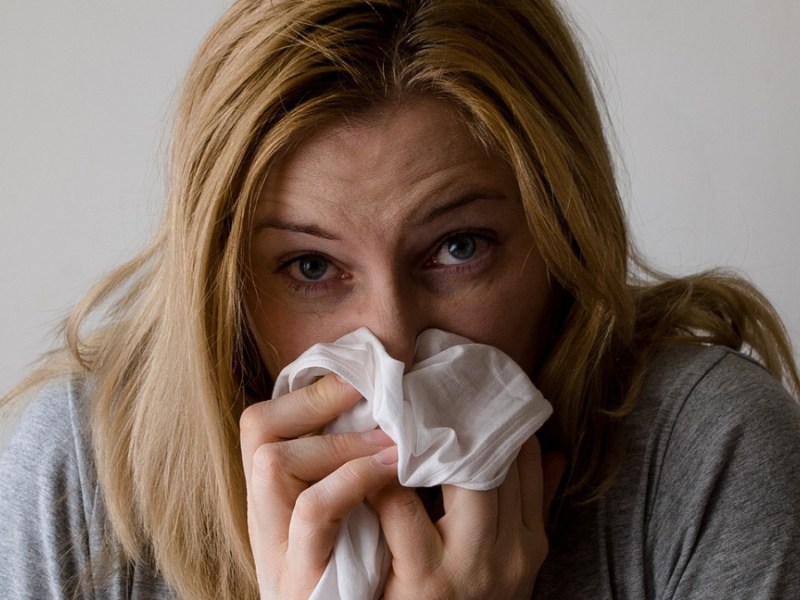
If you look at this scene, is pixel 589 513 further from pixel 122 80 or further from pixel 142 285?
pixel 122 80

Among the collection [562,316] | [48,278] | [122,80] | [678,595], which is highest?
[122,80]

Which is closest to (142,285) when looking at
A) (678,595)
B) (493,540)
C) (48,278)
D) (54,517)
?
(54,517)

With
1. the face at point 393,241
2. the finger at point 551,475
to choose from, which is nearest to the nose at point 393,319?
the face at point 393,241

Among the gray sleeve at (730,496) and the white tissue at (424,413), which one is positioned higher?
the white tissue at (424,413)

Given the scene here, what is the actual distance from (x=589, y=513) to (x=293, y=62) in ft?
2.06

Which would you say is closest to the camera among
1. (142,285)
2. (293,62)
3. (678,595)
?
(293,62)

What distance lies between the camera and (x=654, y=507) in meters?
1.38

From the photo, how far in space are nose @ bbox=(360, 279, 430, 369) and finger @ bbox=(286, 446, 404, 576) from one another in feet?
0.33

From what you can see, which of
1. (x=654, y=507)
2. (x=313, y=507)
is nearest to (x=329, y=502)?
(x=313, y=507)

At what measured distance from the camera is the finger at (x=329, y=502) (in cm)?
121

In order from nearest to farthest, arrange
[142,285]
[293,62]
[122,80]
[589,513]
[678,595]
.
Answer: [293,62] < [678,595] < [589,513] < [142,285] < [122,80]

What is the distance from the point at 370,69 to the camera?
4.04ft

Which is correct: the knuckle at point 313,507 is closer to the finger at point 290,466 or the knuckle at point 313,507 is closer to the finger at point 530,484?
the finger at point 290,466

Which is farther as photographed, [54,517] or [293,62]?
[54,517]
